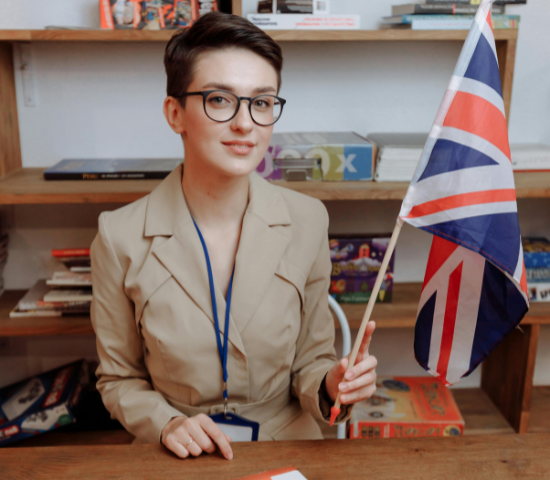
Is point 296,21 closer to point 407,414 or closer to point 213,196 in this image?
point 213,196

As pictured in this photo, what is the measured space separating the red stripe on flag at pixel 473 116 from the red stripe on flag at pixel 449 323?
0.25 meters

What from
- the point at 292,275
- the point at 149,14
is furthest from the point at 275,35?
the point at 292,275

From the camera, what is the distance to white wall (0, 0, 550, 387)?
190cm

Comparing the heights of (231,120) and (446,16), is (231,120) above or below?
below

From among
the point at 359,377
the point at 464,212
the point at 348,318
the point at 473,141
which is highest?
the point at 473,141

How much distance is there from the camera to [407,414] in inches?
72.1

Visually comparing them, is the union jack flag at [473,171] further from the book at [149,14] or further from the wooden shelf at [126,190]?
the book at [149,14]

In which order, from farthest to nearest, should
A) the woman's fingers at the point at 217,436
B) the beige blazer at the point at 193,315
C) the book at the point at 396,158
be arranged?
1. the book at the point at 396,158
2. the beige blazer at the point at 193,315
3. the woman's fingers at the point at 217,436

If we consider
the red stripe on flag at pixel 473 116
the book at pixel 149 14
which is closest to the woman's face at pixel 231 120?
the red stripe on flag at pixel 473 116

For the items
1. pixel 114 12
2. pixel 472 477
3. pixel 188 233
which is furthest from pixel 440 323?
pixel 114 12

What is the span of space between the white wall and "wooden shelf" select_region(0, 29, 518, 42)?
29cm

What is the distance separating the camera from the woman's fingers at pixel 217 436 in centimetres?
92

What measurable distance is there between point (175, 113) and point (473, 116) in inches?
24.6

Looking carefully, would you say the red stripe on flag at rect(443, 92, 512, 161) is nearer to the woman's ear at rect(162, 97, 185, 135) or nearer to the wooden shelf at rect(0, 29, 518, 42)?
the woman's ear at rect(162, 97, 185, 135)
